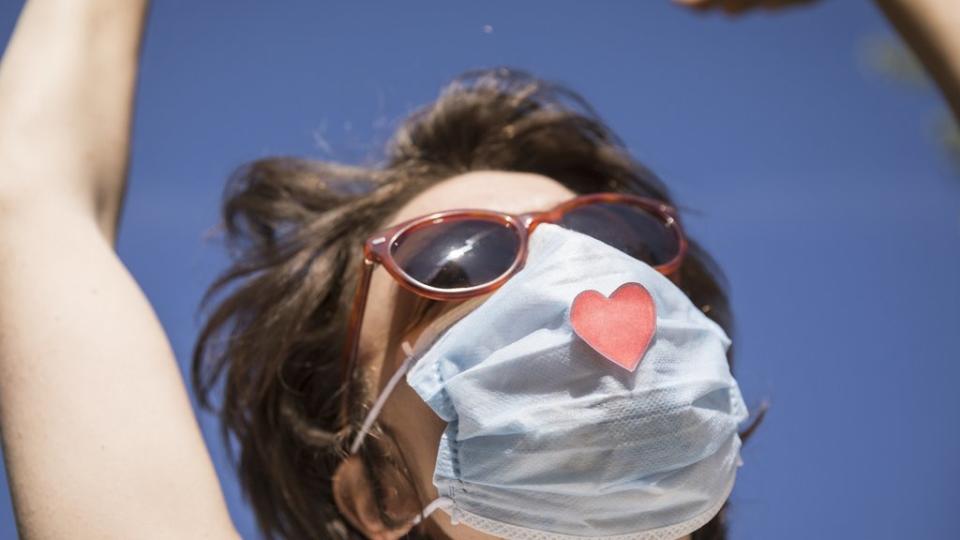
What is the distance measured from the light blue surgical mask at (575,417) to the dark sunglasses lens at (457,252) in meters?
0.12

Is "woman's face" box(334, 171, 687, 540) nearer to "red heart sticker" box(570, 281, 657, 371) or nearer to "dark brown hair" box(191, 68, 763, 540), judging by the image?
"dark brown hair" box(191, 68, 763, 540)

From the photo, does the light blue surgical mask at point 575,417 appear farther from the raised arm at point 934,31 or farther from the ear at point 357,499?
the raised arm at point 934,31

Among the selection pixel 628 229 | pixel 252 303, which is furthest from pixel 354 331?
pixel 628 229

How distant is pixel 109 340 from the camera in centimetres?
117

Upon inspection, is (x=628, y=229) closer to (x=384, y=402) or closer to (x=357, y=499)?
(x=384, y=402)

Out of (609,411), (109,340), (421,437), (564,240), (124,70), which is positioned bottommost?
(421,437)

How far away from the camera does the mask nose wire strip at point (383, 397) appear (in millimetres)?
1586

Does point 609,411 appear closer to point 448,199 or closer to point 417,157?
point 448,199

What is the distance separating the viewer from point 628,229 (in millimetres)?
1697

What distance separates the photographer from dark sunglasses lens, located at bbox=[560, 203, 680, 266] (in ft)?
5.40

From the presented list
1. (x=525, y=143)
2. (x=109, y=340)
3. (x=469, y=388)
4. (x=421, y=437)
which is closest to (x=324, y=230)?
(x=525, y=143)

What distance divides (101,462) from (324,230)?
102 centimetres

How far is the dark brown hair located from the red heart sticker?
0.54 metres

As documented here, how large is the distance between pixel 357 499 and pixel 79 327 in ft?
2.25
